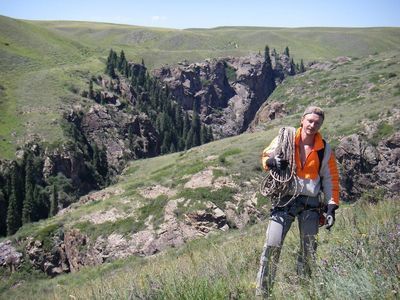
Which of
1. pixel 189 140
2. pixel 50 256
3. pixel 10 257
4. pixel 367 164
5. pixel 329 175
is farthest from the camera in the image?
pixel 189 140

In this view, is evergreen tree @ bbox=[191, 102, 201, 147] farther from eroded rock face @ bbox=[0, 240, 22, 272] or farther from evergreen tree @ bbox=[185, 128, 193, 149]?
eroded rock face @ bbox=[0, 240, 22, 272]

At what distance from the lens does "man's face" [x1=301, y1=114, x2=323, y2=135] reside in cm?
574

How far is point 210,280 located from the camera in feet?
17.2

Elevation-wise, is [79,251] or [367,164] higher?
[367,164]

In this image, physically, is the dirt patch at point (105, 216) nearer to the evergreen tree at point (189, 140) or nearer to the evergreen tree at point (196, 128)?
the evergreen tree at point (189, 140)

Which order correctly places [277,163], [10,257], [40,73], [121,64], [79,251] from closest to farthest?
[277,163], [79,251], [10,257], [40,73], [121,64]

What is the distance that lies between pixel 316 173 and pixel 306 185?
24cm

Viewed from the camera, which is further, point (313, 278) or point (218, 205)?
point (218, 205)

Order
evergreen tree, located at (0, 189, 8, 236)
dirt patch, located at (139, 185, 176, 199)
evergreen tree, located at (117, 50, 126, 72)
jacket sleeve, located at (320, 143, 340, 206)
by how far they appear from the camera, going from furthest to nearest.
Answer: evergreen tree, located at (117, 50, 126, 72) < evergreen tree, located at (0, 189, 8, 236) < dirt patch, located at (139, 185, 176, 199) < jacket sleeve, located at (320, 143, 340, 206)

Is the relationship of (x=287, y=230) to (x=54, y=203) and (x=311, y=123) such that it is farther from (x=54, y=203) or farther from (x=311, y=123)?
(x=54, y=203)

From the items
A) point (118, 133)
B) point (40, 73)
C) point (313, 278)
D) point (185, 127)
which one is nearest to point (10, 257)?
point (313, 278)

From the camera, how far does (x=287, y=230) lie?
5719mm

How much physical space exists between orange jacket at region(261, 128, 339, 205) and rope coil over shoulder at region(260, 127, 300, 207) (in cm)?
9

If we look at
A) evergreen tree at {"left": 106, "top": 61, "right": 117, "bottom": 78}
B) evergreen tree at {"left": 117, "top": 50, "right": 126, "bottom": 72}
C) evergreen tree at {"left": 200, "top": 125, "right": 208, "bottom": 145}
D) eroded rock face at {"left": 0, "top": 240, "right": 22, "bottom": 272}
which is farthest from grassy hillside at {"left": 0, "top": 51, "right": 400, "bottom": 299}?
evergreen tree at {"left": 117, "top": 50, "right": 126, "bottom": 72}
